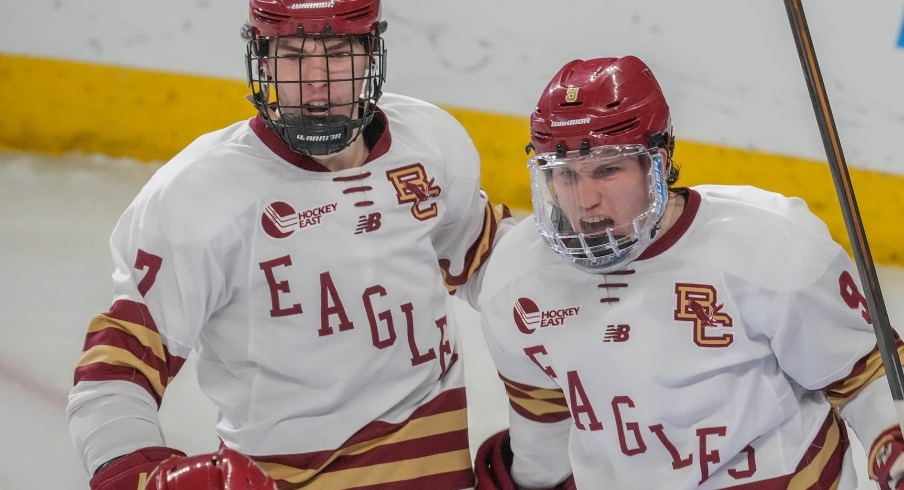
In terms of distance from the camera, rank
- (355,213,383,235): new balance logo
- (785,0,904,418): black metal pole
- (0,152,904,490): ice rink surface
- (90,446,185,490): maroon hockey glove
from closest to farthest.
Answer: (785,0,904,418): black metal pole → (90,446,185,490): maroon hockey glove → (355,213,383,235): new balance logo → (0,152,904,490): ice rink surface

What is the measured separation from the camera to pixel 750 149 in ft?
10.5

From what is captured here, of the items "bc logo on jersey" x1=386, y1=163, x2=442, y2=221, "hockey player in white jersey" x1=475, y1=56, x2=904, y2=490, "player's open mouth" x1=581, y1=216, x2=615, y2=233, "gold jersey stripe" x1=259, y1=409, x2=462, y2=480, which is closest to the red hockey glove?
"hockey player in white jersey" x1=475, y1=56, x2=904, y2=490

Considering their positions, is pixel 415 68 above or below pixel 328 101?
below

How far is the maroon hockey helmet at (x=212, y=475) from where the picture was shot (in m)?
1.45

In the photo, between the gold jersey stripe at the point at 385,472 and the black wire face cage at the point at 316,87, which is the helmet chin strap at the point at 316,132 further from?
the gold jersey stripe at the point at 385,472

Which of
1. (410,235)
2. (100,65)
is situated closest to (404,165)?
(410,235)

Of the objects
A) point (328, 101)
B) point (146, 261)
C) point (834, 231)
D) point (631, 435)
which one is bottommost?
point (834, 231)

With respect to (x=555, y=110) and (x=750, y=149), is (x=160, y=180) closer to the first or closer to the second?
(x=555, y=110)

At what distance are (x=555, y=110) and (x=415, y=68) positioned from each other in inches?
65.2

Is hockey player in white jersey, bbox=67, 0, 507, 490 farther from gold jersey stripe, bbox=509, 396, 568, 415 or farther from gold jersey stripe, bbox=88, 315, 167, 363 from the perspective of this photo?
gold jersey stripe, bbox=509, 396, 568, 415

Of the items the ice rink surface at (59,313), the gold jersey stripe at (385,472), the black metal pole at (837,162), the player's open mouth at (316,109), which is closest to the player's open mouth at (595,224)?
the black metal pole at (837,162)

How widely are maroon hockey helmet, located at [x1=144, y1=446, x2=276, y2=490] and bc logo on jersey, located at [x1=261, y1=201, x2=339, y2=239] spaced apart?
59cm

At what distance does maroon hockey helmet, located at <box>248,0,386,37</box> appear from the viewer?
201 centimetres

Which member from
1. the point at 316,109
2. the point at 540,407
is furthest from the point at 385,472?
the point at 316,109
